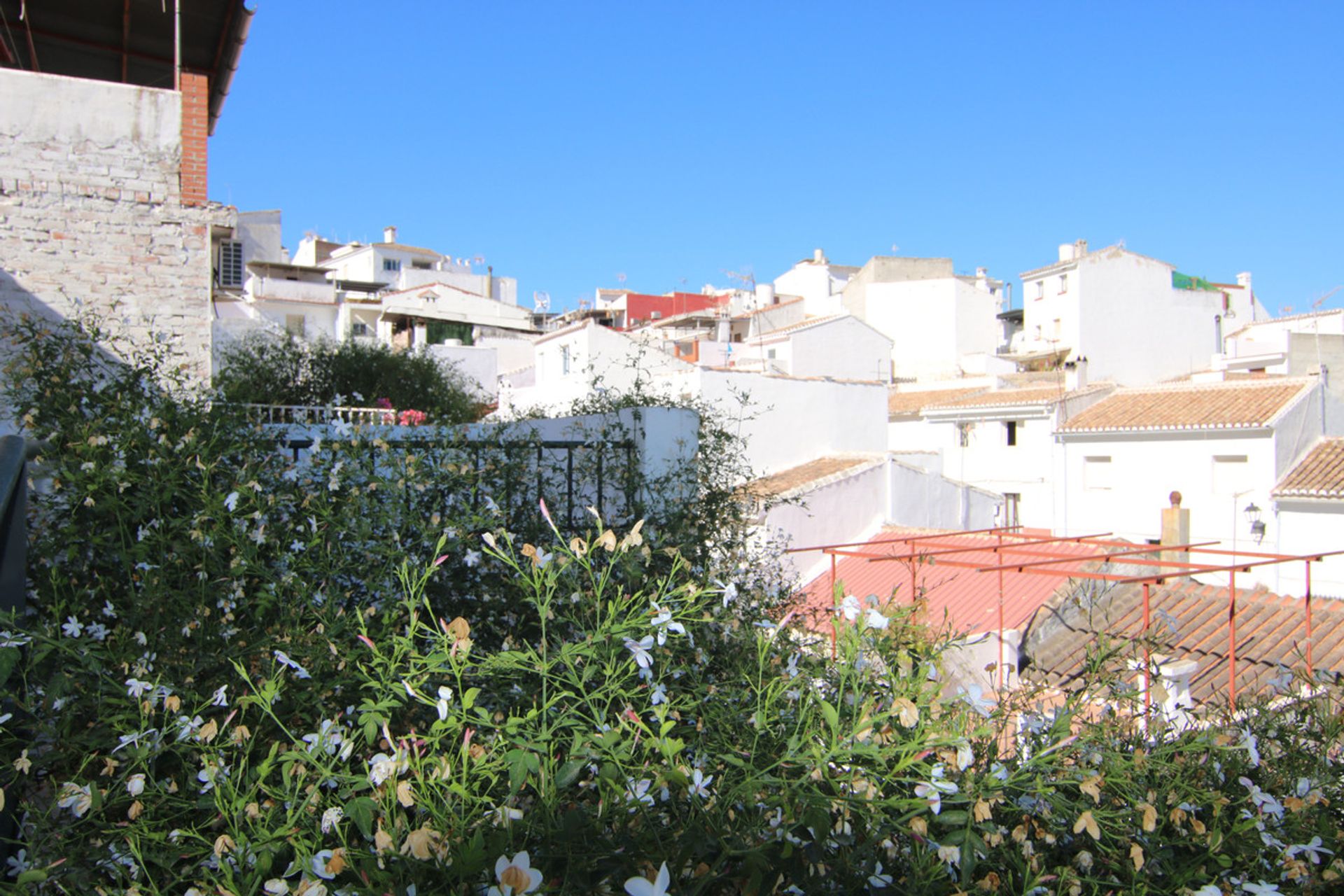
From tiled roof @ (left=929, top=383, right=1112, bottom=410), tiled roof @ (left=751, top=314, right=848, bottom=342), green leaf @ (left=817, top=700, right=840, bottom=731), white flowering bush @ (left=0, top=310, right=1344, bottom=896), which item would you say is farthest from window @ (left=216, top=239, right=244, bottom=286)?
green leaf @ (left=817, top=700, right=840, bottom=731)

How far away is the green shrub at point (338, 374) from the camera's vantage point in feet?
61.2

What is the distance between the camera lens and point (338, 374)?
775 inches

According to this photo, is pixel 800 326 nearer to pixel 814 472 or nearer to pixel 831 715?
pixel 814 472

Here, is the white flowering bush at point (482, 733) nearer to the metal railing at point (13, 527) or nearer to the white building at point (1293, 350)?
the metal railing at point (13, 527)

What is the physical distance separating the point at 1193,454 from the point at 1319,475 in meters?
2.79

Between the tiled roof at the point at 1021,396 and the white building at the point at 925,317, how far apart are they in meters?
9.69

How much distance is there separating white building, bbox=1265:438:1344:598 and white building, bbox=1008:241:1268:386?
529 inches

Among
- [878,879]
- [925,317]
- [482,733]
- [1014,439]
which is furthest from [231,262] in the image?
[878,879]

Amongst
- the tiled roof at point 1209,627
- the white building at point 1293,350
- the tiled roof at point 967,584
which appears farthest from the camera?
the white building at point 1293,350

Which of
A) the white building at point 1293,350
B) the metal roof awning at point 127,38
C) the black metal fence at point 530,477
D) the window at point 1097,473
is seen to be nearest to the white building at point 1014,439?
the window at point 1097,473

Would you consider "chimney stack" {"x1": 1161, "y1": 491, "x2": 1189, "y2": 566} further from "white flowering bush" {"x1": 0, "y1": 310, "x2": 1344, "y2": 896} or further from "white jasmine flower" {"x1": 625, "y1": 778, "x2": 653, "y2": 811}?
"white jasmine flower" {"x1": 625, "y1": 778, "x2": 653, "y2": 811}

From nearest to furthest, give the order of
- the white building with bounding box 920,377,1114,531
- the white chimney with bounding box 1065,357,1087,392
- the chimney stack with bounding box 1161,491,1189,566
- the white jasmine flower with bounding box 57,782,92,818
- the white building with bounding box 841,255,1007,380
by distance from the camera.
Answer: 1. the white jasmine flower with bounding box 57,782,92,818
2. the chimney stack with bounding box 1161,491,1189,566
3. the white building with bounding box 920,377,1114,531
4. the white chimney with bounding box 1065,357,1087,392
5. the white building with bounding box 841,255,1007,380

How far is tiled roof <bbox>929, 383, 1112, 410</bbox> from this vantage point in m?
25.8

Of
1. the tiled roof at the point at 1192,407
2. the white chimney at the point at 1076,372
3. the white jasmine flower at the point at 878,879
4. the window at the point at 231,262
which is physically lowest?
the white jasmine flower at the point at 878,879
